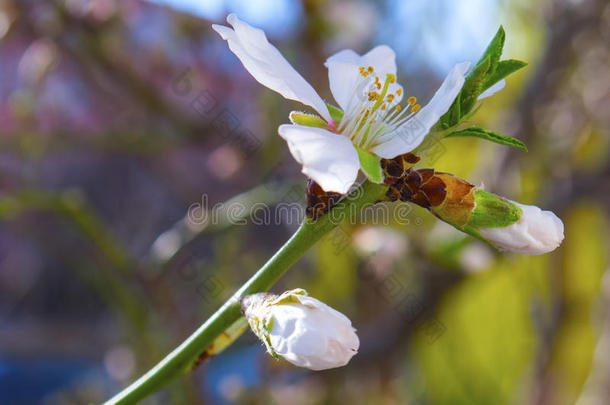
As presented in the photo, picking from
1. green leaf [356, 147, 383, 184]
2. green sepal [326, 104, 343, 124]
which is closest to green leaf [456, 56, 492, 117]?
green leaf [356, 147, 383, 184]

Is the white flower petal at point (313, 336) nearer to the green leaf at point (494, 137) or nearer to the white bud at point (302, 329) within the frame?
the white bud at point (302, 329)

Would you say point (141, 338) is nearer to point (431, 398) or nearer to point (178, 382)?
point (178, 382)

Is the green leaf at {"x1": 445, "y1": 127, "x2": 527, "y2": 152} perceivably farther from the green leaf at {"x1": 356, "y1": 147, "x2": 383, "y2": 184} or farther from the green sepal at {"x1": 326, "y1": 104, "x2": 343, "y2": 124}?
the green sepal at {"x1": 326, "y1": 104, "x2": 343, "y2": 124}

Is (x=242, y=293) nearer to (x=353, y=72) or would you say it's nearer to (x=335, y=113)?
(x=335, y=113)

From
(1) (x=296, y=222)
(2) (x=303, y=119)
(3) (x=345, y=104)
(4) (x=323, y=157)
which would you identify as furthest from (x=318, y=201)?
(1) (x=296, y=222)

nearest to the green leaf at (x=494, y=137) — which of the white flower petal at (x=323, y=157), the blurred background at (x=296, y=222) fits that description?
the white flower petal at (x=323, y=157)

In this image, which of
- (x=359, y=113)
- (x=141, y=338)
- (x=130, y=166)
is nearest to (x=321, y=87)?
(x=141, y=338)
